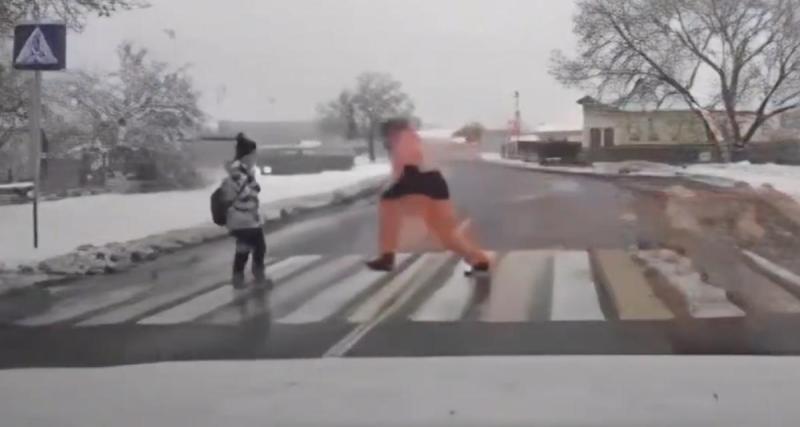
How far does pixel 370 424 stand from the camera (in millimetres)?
5598

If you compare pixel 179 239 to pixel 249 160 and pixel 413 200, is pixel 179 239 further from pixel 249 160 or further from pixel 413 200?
pixel 413 200

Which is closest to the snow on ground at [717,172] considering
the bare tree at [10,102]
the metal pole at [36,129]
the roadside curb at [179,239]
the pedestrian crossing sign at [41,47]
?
the roadside curb at [179,239]

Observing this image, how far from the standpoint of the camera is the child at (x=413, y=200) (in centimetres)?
724

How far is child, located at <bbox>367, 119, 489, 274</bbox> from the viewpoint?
7.24 metres

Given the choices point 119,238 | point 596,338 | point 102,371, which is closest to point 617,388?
point 596,338

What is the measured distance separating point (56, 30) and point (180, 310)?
2.65 meters

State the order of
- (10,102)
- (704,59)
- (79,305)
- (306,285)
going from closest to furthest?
1. (704,59)
2. (306,285)
3. (79,305)
4. (10,102)

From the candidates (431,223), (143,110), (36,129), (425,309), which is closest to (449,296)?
(425,309)

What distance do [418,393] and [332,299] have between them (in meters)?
1.92

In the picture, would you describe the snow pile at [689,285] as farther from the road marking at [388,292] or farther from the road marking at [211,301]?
the road marking at [211,301]

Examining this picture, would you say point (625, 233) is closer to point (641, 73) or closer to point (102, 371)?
point (641, 73)

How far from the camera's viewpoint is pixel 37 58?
9320mm

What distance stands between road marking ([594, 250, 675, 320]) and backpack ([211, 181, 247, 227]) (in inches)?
109

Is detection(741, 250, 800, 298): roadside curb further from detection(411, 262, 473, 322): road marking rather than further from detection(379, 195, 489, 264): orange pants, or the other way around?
detection(411, 262, 473, 322): road marking
